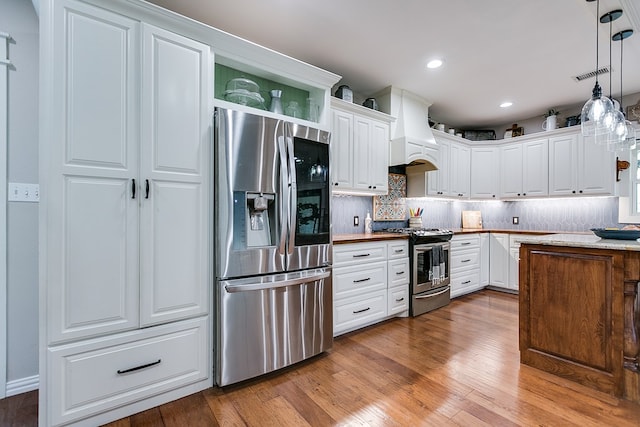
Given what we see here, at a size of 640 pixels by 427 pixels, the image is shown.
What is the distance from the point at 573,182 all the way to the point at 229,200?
4.57m

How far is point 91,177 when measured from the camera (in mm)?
1530

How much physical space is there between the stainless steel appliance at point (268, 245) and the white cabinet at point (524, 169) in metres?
3.63

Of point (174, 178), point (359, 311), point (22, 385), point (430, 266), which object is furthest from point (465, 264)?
point (22, 385)

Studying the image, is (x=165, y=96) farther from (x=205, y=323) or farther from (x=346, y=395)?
(x=346, y=395)

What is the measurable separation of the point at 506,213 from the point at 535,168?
876 mm

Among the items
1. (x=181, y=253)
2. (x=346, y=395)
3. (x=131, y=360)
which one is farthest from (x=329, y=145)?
(x=131, y=360)

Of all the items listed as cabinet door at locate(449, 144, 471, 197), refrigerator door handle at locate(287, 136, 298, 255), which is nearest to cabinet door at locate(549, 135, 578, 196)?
cabinet door at locate(449, 144, 471, 197)

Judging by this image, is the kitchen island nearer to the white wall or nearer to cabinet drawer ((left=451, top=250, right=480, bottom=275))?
cabinet drawer ((left=451, top=250, right=480, bottom=275))

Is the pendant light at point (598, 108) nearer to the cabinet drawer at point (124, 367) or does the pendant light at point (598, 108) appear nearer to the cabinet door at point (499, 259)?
the cabinet door at point (499, 259)

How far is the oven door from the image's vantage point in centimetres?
322

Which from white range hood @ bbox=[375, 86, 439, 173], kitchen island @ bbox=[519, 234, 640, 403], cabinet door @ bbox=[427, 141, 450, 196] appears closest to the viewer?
kitchen island @ bbox=[519, 234, 640, 403]

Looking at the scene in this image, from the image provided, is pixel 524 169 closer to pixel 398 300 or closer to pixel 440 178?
pixel 440 178

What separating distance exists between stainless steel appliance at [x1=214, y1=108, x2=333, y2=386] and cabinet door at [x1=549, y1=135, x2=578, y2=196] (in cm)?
371

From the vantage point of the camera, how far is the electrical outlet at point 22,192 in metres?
1.80
